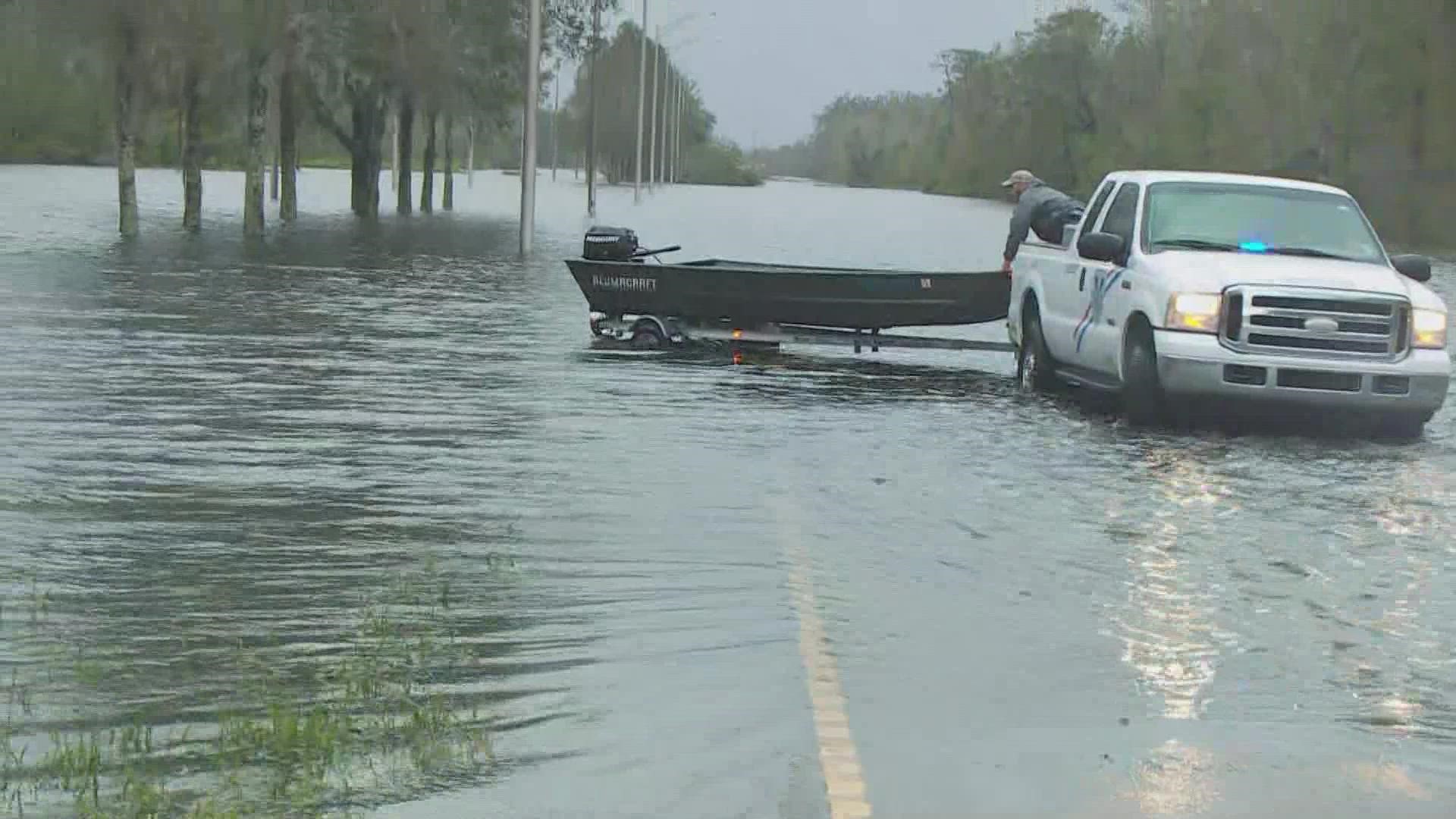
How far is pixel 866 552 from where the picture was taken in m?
10.9

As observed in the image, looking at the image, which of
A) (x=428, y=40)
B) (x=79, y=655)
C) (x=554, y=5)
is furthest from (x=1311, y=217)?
(x=554, y=5)

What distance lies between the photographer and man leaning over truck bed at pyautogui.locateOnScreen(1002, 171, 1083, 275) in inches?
790

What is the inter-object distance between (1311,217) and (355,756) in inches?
480

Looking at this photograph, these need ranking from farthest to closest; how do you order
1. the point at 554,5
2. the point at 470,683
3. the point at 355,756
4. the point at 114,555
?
1. the point at 554,5
2. the point at 114,555
3. the point at 470,683
4. the point at 355,756

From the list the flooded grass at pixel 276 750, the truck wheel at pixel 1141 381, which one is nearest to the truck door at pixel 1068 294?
the truck wheel at pixel 1141 381

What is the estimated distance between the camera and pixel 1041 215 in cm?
2052

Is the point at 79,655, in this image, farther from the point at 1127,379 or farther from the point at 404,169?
the point at 404,169

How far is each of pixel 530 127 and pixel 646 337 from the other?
828 inches

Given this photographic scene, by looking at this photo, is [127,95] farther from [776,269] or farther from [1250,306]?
[1250,306]

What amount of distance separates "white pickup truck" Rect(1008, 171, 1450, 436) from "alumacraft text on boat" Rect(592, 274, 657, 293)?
508 centimetres

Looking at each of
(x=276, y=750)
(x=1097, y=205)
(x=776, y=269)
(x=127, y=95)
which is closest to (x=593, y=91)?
(x=127, y=95)

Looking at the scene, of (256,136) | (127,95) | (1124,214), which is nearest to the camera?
(1124,214)

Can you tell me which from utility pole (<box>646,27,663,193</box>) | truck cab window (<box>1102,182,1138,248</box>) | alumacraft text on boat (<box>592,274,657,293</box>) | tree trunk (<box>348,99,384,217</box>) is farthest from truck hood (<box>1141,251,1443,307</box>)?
utility pole (<box>646,27,663,193</box>)

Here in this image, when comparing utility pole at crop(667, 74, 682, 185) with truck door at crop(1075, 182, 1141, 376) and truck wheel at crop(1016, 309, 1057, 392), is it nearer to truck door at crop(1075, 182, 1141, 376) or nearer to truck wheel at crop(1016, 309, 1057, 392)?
truck wheel at crop(1016, 309, 1057, 392)
